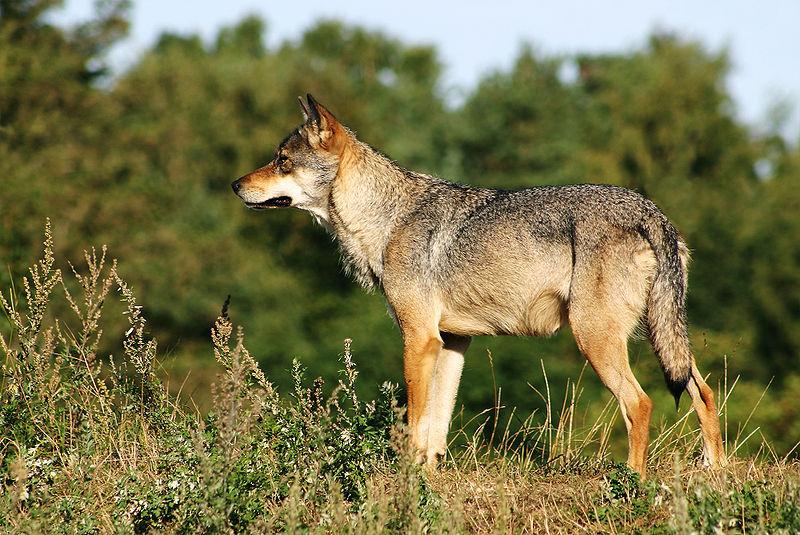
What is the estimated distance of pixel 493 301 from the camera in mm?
8062

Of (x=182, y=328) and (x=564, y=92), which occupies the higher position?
(x=564, y=92)

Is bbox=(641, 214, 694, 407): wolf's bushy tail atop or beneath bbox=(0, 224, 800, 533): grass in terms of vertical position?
atop

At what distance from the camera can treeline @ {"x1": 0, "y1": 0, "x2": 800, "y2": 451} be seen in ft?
97.6

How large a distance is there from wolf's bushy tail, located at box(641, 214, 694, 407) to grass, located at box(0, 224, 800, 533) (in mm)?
695

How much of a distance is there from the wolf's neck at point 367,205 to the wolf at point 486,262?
0.01 meters

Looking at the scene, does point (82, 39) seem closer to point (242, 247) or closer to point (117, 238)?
point (117, 238)

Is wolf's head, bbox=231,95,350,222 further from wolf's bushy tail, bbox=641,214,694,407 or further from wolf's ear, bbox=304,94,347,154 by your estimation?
wolf's bushy tail, bbox=641,214,694,407

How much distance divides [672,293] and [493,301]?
1.31 meters

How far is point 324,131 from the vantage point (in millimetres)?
8883

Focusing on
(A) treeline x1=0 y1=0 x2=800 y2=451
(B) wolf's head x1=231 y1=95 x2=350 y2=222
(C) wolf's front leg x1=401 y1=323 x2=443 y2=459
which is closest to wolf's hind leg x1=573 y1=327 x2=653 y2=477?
(C) wolf's front leg x1=401 y1=323 x2=443 y2=459

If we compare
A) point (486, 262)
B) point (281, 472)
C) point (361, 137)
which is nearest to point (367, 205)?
point (486, 262)

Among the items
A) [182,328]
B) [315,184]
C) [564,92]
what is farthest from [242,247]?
[315,184]

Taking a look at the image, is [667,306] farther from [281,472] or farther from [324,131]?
[324,131]

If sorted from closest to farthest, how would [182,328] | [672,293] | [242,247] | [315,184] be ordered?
1. [672,293]
2. [315,184]
3. [182,328]
4. [242,247]
